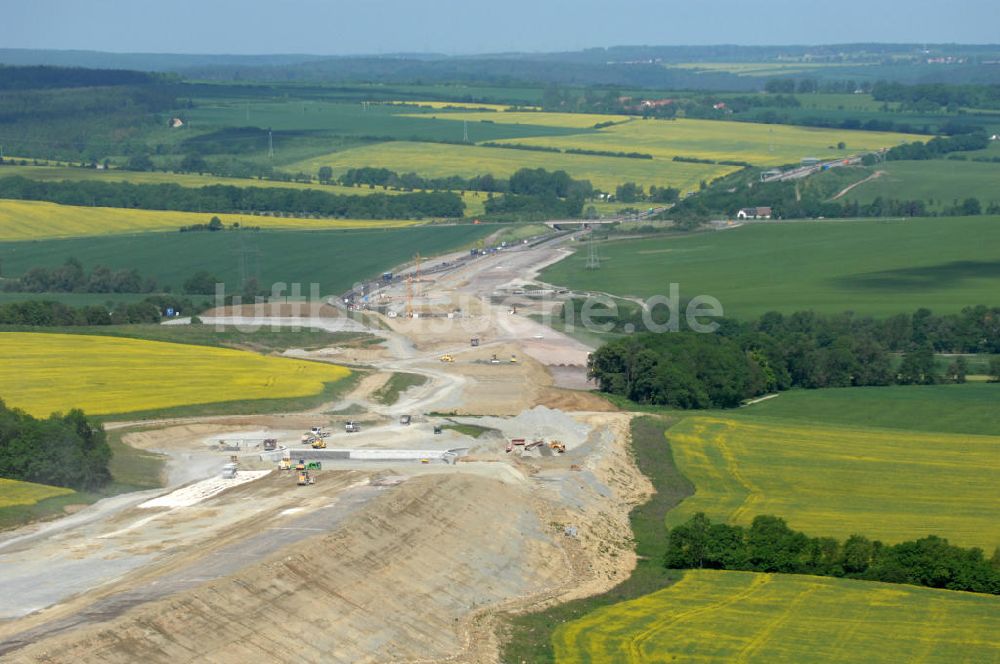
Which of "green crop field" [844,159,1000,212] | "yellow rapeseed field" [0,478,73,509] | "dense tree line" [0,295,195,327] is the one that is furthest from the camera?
"green crop field" [844,159,1000,212]

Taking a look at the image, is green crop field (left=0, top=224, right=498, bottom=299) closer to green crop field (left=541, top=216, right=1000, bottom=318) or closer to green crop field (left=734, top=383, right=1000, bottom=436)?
green crop field (left=541, top=216, right=1000, bottom=318)

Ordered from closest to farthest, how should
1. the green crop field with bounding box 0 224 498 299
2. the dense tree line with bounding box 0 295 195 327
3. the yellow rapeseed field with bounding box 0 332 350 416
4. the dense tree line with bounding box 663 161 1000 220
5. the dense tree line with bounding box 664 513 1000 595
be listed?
1. the dense tree line with bounding box 664 513 1000 595
2. the yellow rapeseed field with bounding box 0 332 350 416
3. the dense tree line with bounding box 0 295 195 327
4. the green crop field with bounding box 0 224 498 299
5. the dense tree line with bounding box 663 161 1000 220

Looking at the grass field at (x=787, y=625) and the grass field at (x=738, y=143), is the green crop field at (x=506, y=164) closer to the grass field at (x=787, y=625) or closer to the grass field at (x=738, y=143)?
the grass field at (x=738, y=143)

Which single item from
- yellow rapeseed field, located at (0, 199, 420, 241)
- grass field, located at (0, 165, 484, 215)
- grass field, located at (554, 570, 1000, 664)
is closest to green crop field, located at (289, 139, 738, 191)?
grass field, located at (0, 165, 484, 215)

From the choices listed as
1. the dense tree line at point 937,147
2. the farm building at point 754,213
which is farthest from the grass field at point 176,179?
the dense tree line at point 937,147

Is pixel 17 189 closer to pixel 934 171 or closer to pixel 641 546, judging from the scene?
pixel 934 171

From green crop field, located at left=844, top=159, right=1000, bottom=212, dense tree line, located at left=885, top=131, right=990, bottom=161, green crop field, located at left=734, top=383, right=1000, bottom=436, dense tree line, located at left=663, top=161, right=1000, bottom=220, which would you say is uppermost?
dense tree line, located at left=885, top=131, right=990, bottom=161

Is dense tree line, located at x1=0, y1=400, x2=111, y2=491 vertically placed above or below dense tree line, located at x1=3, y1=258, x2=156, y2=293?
above

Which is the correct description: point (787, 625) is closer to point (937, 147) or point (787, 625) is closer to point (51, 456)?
point (51, 456)
